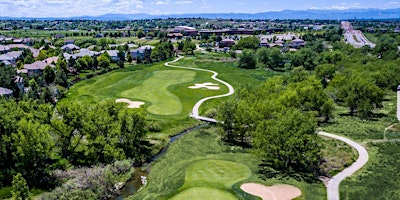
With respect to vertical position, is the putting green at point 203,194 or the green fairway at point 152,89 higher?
the green fairway at point 152,89

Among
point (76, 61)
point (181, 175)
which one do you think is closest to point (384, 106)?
point (181, 175)

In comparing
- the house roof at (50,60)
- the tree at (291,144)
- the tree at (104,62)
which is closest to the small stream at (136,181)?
the tree at (291,144)

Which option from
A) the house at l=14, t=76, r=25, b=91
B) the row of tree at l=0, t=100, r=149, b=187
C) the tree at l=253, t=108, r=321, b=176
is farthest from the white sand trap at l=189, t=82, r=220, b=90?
the tree at l=253, t=108, r=321, b=176

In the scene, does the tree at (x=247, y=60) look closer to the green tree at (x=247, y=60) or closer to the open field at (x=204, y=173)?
the green tree at (x=247, y=60)

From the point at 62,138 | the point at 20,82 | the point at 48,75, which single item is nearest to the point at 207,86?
the point at 48,75

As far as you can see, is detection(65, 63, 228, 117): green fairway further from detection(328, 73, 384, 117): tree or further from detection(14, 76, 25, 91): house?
detection(328, 73, 384, 117): tree

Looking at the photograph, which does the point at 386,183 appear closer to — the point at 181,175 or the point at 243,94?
the point at 181,175
